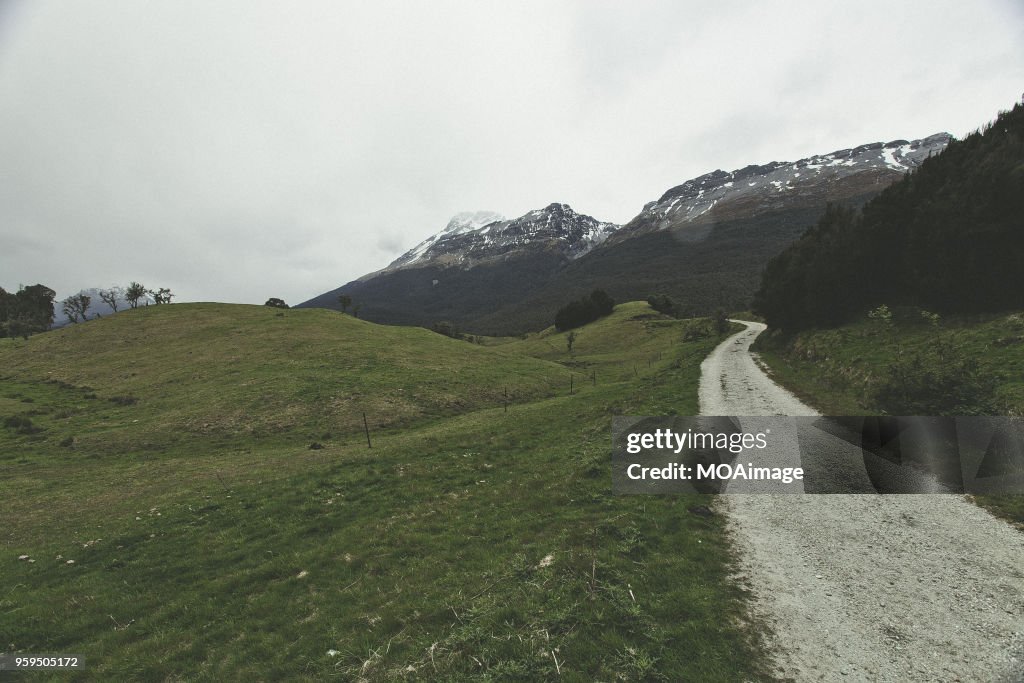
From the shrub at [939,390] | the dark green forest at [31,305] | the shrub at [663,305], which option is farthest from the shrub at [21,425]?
the shrub at [663,305]

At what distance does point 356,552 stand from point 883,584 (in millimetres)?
13948

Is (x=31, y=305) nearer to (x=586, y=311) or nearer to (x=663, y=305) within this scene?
(x=586, y=311)

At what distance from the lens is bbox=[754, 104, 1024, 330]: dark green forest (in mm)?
26781

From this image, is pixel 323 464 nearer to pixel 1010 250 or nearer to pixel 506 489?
pixel 506 489

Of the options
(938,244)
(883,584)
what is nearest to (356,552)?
(883,584)

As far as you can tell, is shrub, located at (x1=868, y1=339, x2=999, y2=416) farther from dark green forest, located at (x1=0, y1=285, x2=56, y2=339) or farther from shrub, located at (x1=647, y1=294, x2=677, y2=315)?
dark green forest, located at (x1=0, y1=285, x2=56, y2=339)

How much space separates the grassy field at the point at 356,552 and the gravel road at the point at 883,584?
3.23ft

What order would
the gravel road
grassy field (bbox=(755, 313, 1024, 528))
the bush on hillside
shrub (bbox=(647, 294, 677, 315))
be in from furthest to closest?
the bush on hillside → shrub (bbox=(647, 294, 677, 315)) → grassy field (bbox=(755, 313, 1024, 528)) → the gravel road

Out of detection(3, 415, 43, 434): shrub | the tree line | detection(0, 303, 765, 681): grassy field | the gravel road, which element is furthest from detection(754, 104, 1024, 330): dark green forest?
the tree line

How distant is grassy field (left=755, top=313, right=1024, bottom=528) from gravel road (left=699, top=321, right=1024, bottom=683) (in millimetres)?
2304

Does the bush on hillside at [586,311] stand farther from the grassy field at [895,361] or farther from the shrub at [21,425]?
the shrub at [21,425]

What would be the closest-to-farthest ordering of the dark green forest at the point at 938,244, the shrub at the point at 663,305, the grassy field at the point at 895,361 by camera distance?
the grassy field at the point at 895,361 → the dark green forest at the point at 938,244 → the shrub at the point at 663,305

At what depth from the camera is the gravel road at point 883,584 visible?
6.70 m

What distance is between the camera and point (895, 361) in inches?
986
